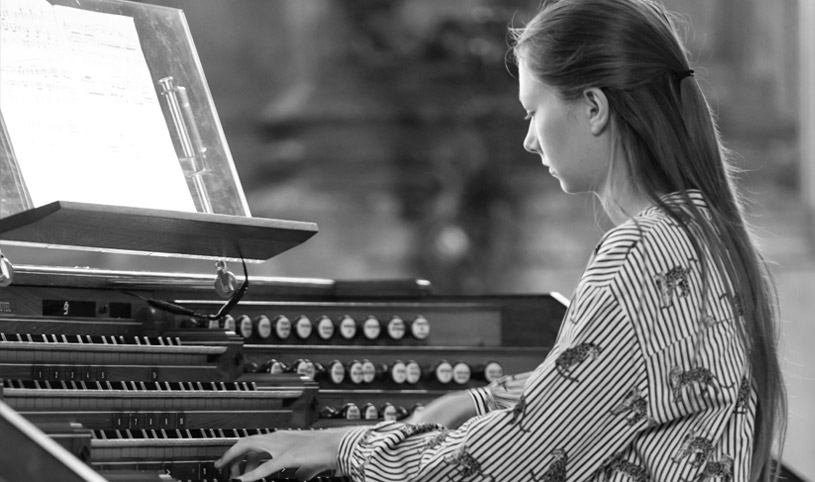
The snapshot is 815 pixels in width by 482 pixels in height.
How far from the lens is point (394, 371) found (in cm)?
344

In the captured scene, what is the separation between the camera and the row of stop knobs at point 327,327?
3295mm

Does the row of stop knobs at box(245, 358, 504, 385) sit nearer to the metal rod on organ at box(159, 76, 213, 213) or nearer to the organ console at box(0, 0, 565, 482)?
the organ console at box(0, 0, 565, 482)

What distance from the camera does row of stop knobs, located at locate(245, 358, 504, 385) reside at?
10.9ft

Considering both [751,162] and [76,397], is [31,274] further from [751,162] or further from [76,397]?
[751,162]

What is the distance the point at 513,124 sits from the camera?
8.44 metres

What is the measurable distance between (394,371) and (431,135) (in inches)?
204

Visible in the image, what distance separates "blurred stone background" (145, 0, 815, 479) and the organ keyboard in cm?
451

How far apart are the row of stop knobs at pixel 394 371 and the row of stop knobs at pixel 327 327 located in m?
0.10

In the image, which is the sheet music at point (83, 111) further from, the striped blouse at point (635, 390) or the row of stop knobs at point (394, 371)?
the striped blouse at point (635, 390)

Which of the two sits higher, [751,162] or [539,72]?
[539,72]

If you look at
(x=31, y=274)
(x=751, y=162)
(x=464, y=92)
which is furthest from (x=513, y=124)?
(x=31, y=274)

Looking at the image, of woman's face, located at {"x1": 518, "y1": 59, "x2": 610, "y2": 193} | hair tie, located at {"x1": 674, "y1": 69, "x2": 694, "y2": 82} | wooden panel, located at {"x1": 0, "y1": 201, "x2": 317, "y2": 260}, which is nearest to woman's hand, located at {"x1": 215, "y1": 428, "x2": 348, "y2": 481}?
wooden panel, located at {"x1": 0, "y1": 201, "x2": 317, "y2": 260}

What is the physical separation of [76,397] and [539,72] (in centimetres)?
109

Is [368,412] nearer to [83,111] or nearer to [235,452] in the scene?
[235,452]
